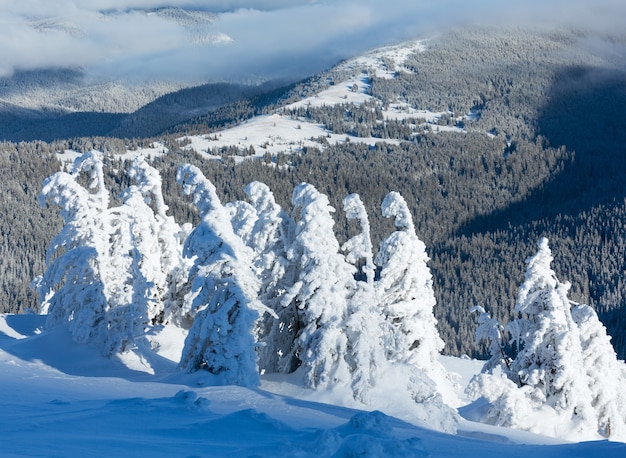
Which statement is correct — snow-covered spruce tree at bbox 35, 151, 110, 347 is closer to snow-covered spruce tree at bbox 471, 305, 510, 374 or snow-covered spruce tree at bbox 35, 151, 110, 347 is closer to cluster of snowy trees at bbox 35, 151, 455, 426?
cluster of snowy trees at bbox 35, 151, 455, 426

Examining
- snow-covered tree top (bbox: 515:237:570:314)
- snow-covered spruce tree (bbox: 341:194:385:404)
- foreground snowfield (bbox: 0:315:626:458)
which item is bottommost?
foreground snowfield (bbox: 0:315:626:458)

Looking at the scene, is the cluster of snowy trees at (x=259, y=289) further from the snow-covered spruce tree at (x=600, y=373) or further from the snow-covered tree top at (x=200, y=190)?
the snow-covered spruce tree at (x=600, y=373)

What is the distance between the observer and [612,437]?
86.6 ft

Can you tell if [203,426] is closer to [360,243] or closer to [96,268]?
[360,243]

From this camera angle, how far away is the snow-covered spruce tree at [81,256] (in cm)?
2373

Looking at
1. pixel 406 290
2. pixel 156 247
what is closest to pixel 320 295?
pixel 406 290

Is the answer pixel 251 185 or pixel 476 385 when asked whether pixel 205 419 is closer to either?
pixel 251 185

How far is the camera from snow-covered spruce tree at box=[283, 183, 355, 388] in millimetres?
19062

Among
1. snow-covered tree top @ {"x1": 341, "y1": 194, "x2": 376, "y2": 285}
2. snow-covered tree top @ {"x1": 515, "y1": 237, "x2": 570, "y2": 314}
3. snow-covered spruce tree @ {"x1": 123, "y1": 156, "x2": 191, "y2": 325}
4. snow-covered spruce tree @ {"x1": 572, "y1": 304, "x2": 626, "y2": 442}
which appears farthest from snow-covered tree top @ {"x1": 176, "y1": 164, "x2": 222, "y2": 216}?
snow-covered spruce tree @ {"x1": 572, "y1": 304, "x2": 626, "y2": 442}

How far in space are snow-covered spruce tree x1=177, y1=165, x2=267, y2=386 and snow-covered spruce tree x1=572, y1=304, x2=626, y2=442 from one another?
47.5 ft

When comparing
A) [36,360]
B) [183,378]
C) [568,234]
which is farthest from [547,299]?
[568,234]

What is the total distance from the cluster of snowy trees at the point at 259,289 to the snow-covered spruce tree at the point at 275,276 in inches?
1.4

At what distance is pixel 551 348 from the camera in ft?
80.7

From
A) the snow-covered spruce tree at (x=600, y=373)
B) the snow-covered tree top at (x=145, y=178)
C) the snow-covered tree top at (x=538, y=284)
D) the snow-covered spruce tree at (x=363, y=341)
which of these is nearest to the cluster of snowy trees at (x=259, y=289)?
the snow-covered spruce tree at (x=363, y=341)
